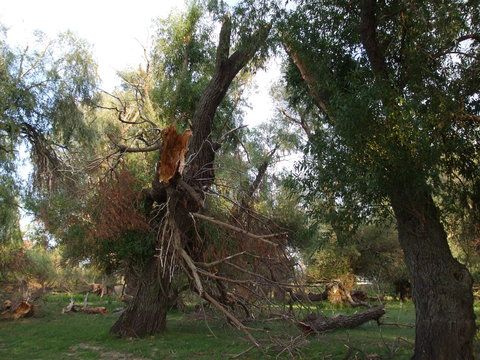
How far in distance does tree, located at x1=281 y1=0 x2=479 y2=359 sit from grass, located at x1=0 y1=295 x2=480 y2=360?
1.91m

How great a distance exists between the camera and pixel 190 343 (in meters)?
12.1

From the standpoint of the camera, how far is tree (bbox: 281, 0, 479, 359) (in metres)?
7.38

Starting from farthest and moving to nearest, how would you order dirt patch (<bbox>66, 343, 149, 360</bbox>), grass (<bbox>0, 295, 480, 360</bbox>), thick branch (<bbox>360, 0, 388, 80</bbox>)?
dirt patch (<bbox>66, 343, 149, 360</bbox>) < grass (<bbox>0, 295, 480, 360</bbox>) < thick branch (<bbox>360, 0, 388, 80</bbox>)

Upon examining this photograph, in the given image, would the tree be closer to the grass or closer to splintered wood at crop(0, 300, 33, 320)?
the grass

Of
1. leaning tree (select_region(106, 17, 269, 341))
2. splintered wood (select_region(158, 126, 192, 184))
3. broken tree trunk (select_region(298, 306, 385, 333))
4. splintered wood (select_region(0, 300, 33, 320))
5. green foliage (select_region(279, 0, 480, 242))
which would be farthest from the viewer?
splintered wood (select_region(0, 300, 33, 320))

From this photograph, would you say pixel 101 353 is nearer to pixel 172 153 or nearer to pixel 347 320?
A: pixel 172 153

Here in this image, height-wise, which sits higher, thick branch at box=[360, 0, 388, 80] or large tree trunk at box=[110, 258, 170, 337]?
thick branch at box=[360, 0, 388, 80]

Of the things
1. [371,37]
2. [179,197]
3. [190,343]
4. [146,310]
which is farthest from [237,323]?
[146,310]

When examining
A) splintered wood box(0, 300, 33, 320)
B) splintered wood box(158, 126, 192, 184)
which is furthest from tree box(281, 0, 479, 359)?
splintered wood box(0, 300, 33, 320)

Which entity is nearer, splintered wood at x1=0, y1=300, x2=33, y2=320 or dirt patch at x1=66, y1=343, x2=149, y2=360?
→ dirt patch at x1=66, y1=343, x2=149, y2=360

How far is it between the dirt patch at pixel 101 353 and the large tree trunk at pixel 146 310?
4.14 ft

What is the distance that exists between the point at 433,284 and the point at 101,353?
23.3 ft

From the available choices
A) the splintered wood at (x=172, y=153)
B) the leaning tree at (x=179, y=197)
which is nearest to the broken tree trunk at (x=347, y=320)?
the leaning tree at (x=179, y=197)

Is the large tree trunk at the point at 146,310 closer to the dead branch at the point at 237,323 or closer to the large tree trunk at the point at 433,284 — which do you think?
the dead branch at the point at 237,323
